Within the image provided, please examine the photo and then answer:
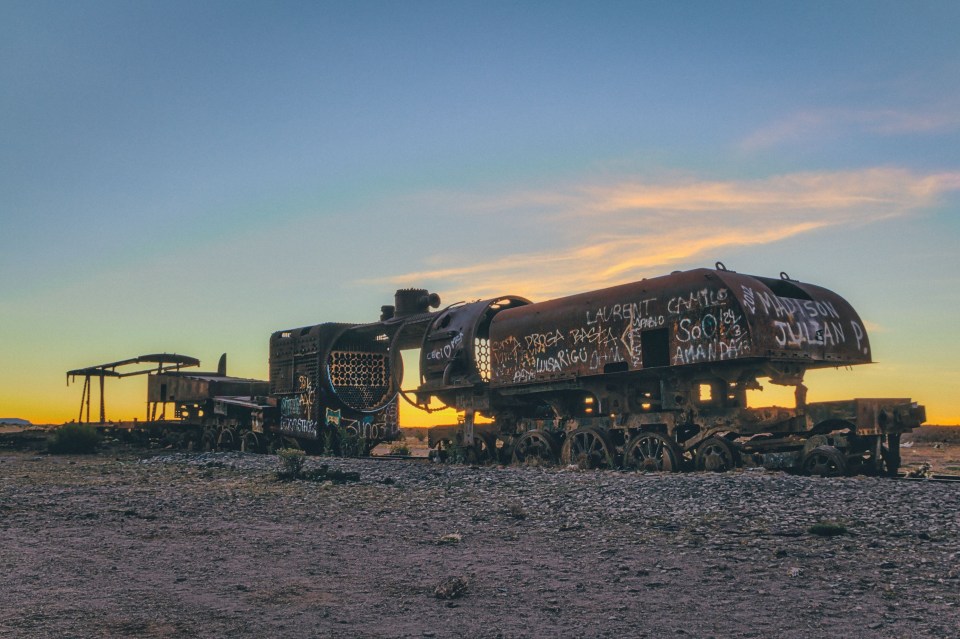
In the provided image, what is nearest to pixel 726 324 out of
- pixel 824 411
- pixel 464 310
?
pixel 824 411

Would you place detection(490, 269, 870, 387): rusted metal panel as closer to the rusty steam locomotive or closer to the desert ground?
the rusty steam locomotive

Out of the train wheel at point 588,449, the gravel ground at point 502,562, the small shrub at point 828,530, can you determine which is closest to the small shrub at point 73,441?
the gravel ground at point 502,562

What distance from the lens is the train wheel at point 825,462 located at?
1348 cm

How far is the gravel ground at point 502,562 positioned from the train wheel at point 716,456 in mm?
1983

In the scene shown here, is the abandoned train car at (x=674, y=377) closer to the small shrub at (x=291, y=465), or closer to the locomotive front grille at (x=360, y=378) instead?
the small shrub at (x=291, y=465)

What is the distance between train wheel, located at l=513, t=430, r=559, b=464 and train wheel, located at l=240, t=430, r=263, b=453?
36.8ft

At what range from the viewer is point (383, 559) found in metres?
8.01

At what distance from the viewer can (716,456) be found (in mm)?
15172

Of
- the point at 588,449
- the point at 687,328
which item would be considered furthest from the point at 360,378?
the point at 687,328

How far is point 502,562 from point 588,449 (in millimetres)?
10538

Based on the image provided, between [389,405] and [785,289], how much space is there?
13.9 meters

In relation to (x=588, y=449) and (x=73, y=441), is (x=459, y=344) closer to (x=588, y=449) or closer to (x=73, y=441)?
(x=588, y=449)

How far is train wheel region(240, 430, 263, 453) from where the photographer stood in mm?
27688

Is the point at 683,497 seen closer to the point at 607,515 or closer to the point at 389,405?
the point at 607,515
